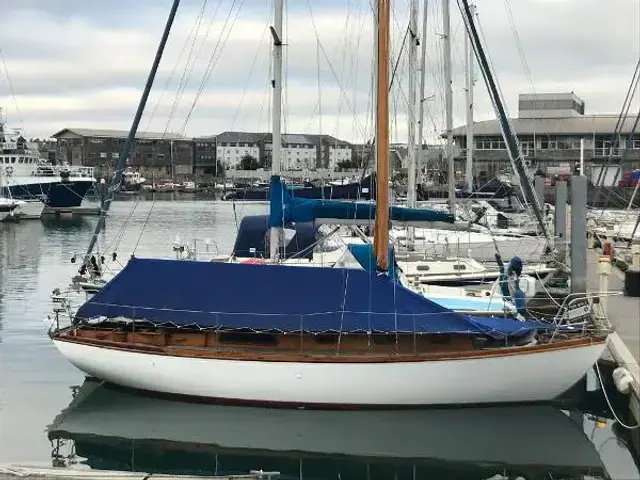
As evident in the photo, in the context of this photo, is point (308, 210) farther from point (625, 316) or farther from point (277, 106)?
point (625, 316)

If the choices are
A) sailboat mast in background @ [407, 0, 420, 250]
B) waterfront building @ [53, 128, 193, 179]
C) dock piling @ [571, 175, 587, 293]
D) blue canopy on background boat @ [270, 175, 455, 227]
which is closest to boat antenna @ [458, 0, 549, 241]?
dock piling @ [571, 175, 587, 293]

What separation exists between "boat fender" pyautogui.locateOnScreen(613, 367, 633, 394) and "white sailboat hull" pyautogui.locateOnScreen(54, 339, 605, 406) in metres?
0.57

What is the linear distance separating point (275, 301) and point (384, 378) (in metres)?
2.56

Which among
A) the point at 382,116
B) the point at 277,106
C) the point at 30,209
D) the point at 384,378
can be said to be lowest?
the point at 30,209

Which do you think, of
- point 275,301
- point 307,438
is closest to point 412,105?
point 275,301

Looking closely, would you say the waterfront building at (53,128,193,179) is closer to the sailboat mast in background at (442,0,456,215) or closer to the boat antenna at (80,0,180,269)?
the sailboat mast in background at (442,0,456,215)

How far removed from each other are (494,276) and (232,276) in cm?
1068

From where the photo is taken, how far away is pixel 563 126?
94750mm

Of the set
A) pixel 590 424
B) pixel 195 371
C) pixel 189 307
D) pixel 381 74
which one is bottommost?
pixel 590 424

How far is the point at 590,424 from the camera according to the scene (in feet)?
51.4

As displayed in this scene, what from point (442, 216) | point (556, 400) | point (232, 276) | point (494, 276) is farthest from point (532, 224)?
point (232, 276)

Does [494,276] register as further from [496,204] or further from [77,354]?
[496,204]

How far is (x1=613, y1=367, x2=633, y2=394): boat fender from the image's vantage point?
14336 mm

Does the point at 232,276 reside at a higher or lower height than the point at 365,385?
higher
